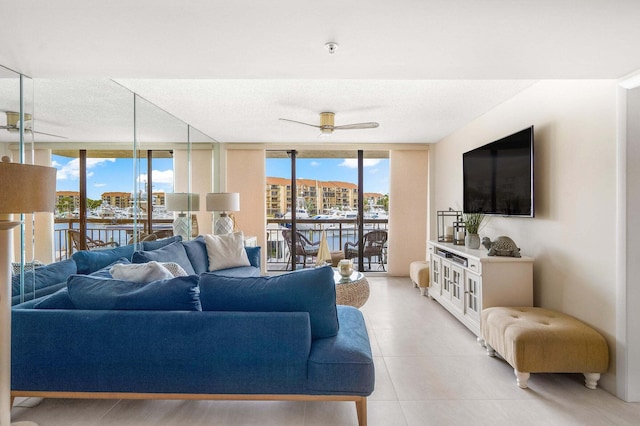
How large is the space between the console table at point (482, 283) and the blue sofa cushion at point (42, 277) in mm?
3417

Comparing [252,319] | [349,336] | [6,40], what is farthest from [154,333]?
[6,40]

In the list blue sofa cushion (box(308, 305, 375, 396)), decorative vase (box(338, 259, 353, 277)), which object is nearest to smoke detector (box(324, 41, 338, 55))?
blue sofa cushion (box(308, 305, 375, 396))

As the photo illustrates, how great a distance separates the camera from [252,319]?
178cm

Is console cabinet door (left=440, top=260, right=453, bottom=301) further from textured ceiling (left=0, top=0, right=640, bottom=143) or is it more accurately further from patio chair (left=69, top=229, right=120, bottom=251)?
patio chair (left=69, top=229, right=120, bottom=251)

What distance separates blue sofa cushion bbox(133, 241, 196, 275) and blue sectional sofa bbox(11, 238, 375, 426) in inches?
42.6

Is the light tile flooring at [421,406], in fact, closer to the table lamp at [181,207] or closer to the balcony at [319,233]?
the table lamp at [181,207]

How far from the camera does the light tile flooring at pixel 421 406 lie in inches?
76.6

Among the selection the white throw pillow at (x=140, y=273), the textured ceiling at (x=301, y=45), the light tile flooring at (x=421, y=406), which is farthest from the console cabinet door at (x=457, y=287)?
the white throw pillow at (x=140, y=273)

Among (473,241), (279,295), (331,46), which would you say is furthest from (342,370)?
(473,241)

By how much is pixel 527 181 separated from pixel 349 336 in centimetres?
231

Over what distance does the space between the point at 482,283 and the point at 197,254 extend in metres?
3.02

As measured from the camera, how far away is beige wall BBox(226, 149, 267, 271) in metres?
5.92

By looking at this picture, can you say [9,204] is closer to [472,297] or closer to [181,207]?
[181,207]

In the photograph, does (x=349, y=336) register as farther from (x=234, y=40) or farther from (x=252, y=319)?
(x=234, y=40)
